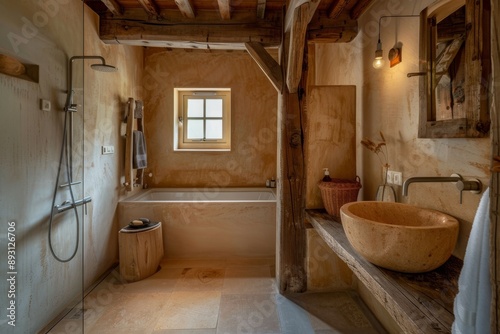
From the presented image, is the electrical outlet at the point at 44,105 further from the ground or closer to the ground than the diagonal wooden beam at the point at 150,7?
closer to the ground

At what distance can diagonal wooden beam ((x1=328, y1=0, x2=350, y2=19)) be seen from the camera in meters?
1.82

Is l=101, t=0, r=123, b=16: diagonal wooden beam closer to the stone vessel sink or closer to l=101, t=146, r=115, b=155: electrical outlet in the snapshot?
l=101, t=146, r=115, b=155: electrical outlet

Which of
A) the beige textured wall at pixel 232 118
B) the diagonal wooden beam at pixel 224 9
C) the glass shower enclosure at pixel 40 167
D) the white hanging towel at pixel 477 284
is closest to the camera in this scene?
the white hanging towel at pixel 477 284

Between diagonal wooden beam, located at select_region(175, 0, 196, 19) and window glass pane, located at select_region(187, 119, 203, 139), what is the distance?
1.82 meters

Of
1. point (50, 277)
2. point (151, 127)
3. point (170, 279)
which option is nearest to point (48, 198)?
point (50, 277)

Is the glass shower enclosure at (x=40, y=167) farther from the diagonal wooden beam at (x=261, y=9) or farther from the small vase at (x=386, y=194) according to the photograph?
the small vase at (x=386, y=194)

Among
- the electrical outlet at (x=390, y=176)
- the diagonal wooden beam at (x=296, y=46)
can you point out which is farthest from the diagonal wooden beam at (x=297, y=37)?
the electrical outlet at (x=390, y=176)

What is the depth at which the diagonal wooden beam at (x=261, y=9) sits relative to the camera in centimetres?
182

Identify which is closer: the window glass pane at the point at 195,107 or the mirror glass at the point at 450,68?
the mirror glass at the point at 450,68

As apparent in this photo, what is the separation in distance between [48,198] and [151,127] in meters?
2.06

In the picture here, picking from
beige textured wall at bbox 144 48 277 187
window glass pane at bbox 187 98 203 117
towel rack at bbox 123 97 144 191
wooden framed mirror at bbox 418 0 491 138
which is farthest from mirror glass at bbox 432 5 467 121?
window glass pane at bbox 187 98 203 117

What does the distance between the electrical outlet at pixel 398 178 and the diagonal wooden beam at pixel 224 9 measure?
5.45 feet

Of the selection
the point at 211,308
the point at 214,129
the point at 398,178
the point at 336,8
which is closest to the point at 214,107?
the point at 214,129

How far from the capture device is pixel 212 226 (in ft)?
8.74
